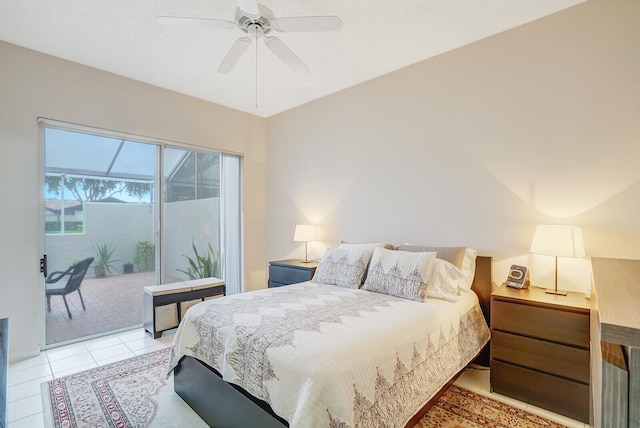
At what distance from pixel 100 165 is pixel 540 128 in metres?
4.27

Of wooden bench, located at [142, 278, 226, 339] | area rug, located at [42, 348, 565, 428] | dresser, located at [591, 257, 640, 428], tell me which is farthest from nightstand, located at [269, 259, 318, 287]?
dresser, located at [591, 257, 640, 428]

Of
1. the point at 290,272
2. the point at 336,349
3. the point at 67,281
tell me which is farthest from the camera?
the point at 290,272

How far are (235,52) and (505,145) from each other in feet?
7.48

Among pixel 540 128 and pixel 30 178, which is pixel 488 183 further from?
pixel 30 178

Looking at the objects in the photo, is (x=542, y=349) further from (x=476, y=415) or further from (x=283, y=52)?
(x=283, y=52)

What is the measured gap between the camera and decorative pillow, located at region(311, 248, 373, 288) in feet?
9.20

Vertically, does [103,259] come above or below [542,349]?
above

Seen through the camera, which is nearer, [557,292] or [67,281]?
[557,292]

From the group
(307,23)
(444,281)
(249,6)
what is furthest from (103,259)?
(444,281)

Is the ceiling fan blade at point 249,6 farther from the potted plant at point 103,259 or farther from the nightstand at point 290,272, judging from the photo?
the potted plant at point 103,259

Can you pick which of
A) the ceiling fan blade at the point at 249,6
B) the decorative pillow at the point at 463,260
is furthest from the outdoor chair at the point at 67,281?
the decorative pillow at the point at 463,260

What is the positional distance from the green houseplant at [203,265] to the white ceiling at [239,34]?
2168 millimetres

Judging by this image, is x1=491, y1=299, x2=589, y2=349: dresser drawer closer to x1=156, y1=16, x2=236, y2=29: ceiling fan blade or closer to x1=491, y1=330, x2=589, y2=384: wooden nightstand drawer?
x1=491, y1=330, x2=589, y2=384: wooden nightstand drawer

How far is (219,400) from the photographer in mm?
1875
